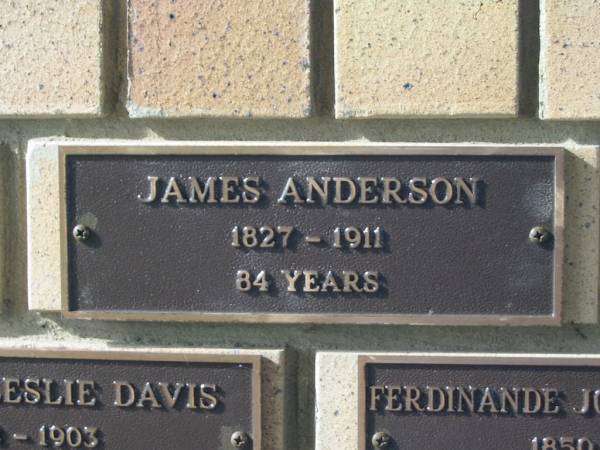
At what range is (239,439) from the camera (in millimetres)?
1551

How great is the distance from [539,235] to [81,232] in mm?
893

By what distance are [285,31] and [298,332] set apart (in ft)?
1.96

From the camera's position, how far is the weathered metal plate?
1.56 m

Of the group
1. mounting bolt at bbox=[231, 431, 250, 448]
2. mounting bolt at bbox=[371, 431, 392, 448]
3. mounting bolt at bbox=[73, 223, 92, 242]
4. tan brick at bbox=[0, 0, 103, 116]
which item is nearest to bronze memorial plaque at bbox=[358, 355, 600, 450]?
mounting bolt at bbox=[371, 431, 392, 448]

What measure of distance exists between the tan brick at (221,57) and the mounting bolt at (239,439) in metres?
0.63

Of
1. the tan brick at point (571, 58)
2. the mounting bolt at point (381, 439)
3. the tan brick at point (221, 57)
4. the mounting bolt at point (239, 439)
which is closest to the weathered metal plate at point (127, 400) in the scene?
the mounting bolt at point (239, 439)

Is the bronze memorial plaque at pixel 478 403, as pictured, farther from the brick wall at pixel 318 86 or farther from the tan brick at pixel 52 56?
the tan brick at pixel 52 56

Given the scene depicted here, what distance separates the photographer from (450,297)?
1512 mm

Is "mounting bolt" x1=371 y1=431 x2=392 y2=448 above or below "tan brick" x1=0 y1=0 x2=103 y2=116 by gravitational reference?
below

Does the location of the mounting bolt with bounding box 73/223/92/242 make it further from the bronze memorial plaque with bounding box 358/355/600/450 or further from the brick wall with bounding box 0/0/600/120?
the bronze memorial plaque with bounding box 358/355/600/450

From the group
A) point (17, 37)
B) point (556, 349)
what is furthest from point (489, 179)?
point (17, 37)

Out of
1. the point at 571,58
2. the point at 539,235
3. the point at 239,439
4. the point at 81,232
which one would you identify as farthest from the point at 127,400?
the point at 571,58

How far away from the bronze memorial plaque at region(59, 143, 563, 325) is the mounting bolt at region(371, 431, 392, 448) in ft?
0.74

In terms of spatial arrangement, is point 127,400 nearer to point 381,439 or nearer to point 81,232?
point 81,232
